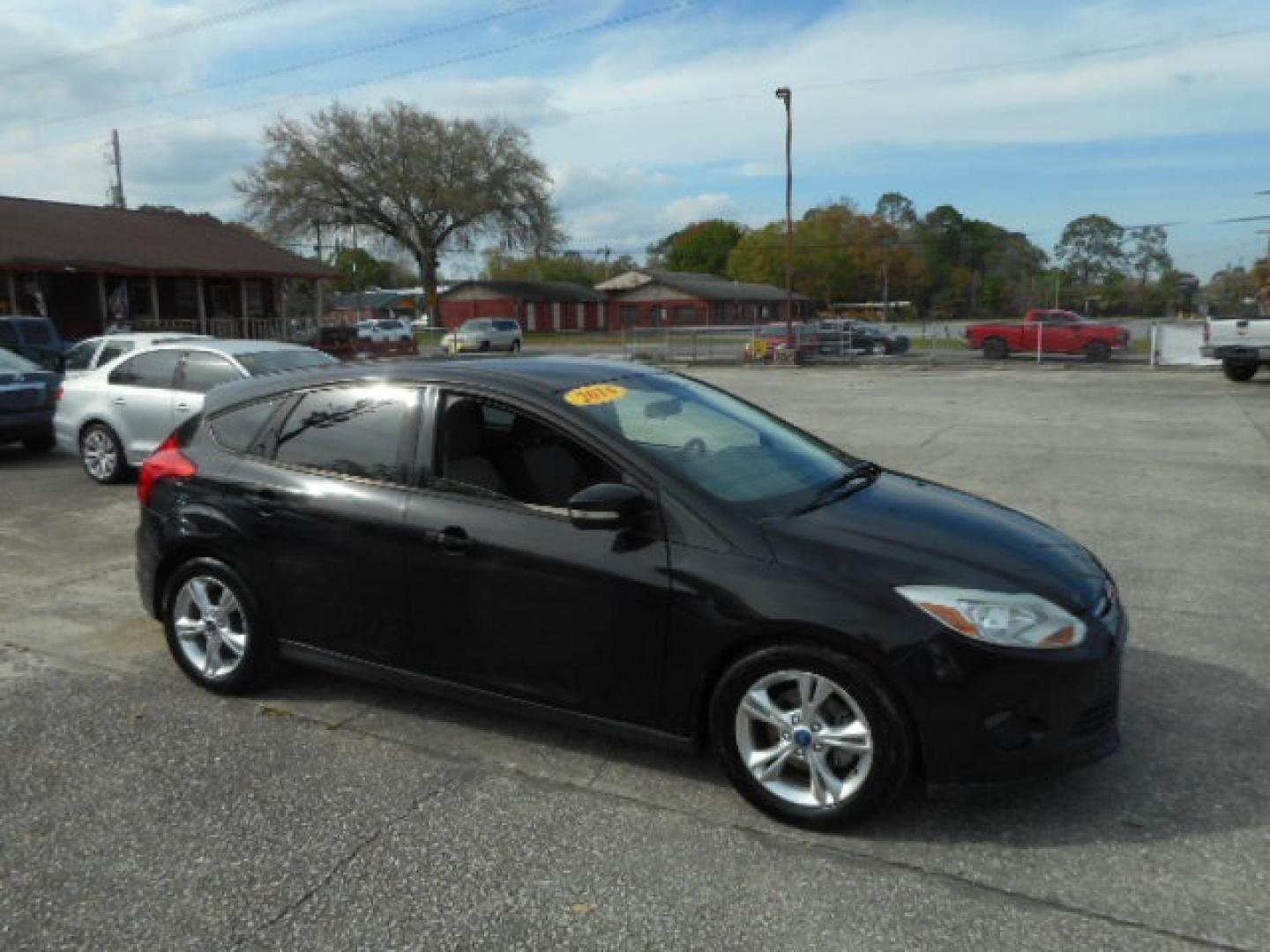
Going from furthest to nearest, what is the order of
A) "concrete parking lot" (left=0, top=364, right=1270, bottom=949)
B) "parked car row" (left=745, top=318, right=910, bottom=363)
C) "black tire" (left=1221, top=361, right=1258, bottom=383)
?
"parked car row" (left=745, top=318, right=910, bottom=363) < "black tire" (left=1221, top=361, right=1258, bottom=383) < "concrete parking lot" (left=0, top=364, right=1270, bottom=949)

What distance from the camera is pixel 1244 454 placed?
11.2 metres

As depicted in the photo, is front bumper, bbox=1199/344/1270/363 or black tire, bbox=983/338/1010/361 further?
black tire, bbox=983/338/1010/361

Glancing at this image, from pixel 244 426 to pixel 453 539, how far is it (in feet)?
4.62

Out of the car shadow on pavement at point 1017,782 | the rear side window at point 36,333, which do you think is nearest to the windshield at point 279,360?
the car shadow on pavement at point 1017,782

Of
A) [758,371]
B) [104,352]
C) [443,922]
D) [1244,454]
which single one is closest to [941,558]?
[443,922]

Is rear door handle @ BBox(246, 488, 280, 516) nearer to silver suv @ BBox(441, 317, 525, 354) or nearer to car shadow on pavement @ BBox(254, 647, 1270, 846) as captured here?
car shadow on pavement @ BBox(254, 647, 1270, 846)

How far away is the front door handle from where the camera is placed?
3.73 m

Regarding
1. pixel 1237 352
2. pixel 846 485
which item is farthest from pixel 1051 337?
pixel 846 485

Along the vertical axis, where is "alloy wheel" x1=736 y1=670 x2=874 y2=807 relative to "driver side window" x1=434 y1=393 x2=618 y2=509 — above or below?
below

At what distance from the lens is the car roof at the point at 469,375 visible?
3.98 meters

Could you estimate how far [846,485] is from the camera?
409cm

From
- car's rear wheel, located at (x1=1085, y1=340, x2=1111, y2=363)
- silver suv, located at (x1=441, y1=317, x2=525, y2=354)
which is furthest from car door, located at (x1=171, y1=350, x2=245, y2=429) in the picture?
silver suv, located at (x1=441, y1=317, x2=525, y2=354)

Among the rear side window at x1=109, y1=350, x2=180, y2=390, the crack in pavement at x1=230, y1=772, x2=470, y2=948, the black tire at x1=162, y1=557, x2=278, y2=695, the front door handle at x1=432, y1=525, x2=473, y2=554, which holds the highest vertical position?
the rear side window at x1=109, y1=350, x2=180, y2=390

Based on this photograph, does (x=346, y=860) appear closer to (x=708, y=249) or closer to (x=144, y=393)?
(x=144, y=393)
